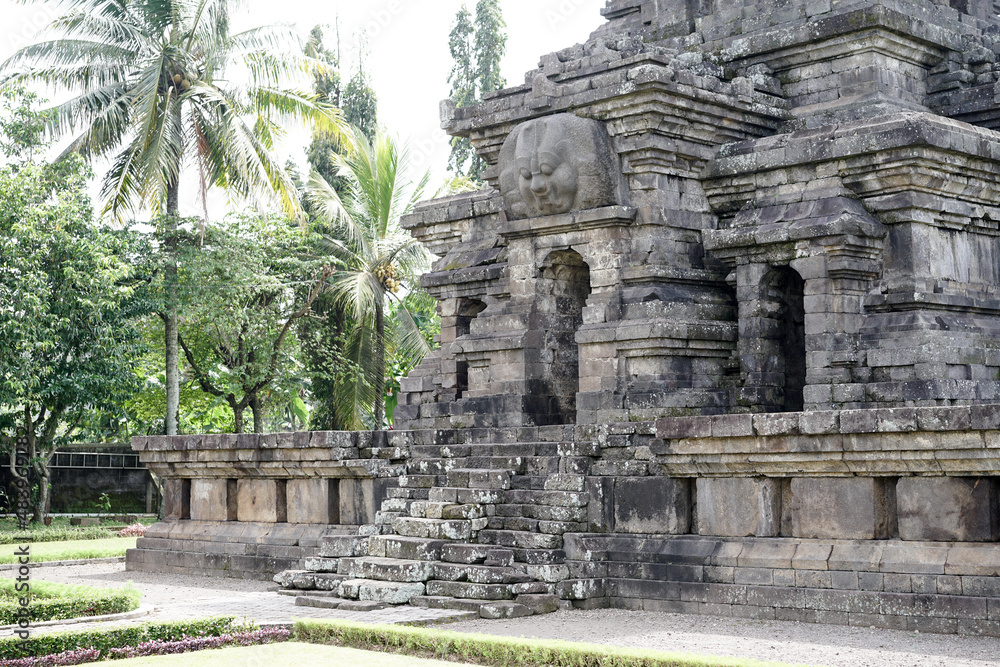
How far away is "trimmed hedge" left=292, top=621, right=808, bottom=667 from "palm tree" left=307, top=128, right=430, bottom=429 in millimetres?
16353

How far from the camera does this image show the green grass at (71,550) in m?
16.0

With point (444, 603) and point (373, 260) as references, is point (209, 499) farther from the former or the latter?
point (373, 260)

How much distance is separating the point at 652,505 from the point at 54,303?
12765mm

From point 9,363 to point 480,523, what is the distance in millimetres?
11116

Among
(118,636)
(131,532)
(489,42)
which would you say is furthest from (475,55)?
(118,636)

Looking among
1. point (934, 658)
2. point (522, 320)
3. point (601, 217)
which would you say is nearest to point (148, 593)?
point (522, 320)

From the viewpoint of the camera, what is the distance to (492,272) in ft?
48.3

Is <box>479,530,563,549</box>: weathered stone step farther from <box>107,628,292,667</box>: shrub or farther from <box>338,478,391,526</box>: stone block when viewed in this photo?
<box>107,628,292,667</box>: shrub

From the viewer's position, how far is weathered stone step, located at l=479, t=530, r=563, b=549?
36.1 ft

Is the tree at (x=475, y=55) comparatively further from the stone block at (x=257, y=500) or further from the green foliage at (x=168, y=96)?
the stone block at (x=257, y=500)

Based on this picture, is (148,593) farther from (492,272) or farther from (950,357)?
(950,357)

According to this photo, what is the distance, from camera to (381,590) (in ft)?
34.9

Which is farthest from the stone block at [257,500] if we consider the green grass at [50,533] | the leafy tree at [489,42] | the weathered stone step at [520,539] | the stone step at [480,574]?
the leafy tree at [489,42]

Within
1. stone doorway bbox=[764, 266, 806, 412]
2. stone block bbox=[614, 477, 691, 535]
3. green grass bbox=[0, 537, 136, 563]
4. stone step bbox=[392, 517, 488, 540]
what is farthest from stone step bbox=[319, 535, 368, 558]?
green grass bbox=[0, 537, 136, 563]
